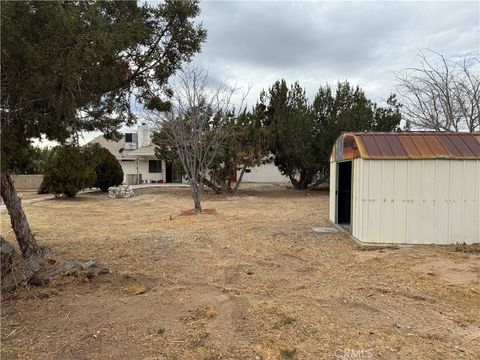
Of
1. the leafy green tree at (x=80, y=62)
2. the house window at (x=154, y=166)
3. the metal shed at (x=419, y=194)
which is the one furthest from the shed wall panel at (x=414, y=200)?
the house window at (x=154, y=166)

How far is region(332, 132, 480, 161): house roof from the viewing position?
27.7ft

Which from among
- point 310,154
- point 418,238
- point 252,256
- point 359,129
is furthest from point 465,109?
point 252,256

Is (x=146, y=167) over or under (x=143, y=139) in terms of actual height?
under

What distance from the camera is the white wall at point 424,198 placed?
27.5 ft

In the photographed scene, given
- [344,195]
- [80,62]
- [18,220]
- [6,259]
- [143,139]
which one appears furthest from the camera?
[143,139]

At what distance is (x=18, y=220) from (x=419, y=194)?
24.2ft

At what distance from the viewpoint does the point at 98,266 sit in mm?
6426

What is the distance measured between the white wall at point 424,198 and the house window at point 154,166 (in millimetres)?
30871

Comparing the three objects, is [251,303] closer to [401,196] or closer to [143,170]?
[401,196]

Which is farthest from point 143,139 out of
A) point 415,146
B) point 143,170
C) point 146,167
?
point 415,146

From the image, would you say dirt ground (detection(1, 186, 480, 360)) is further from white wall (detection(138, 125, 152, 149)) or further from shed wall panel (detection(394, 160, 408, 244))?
white wall (detection(138, 125, 152, 149))

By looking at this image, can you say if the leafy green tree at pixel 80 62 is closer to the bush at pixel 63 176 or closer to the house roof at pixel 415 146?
the house roof at pixel 415 146

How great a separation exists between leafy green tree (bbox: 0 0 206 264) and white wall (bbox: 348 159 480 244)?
15.8 ft

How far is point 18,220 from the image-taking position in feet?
20.9
